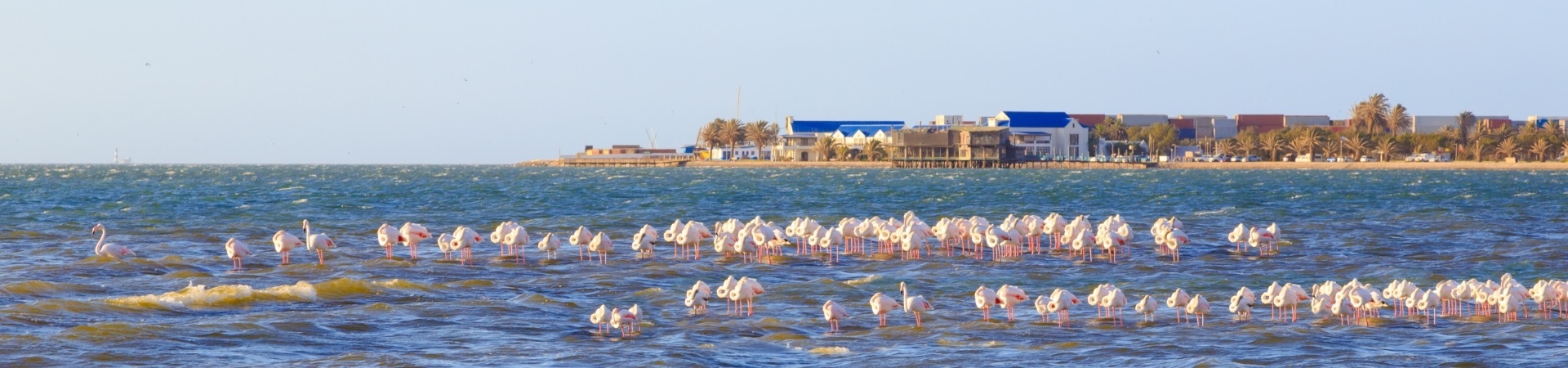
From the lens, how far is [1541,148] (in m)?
160

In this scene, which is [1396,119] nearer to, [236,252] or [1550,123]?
[1550,123]

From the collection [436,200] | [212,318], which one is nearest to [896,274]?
[212,318]

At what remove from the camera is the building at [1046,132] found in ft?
571

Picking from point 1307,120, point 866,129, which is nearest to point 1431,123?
point 1307,120

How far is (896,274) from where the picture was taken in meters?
24.9

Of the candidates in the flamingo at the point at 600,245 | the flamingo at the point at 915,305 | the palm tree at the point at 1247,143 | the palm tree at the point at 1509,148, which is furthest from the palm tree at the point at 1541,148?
the flamingo at the point at 915,305

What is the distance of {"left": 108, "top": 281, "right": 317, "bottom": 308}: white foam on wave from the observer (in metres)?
20.2

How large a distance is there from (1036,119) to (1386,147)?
3700 cm

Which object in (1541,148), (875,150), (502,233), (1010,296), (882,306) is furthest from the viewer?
(875,150)

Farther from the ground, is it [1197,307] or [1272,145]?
[1272,145]

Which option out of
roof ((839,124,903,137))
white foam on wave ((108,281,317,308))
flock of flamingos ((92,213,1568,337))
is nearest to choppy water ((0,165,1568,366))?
white foam on wave ((108,281,317,308))

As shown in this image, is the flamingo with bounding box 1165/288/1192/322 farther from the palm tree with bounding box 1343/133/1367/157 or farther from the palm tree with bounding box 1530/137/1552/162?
the palm tree with bounding box 1530/137/1552/162

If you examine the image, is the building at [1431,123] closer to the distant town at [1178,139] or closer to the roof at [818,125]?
the distant town at [1178,139]

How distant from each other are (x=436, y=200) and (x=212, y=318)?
43.0 metres
